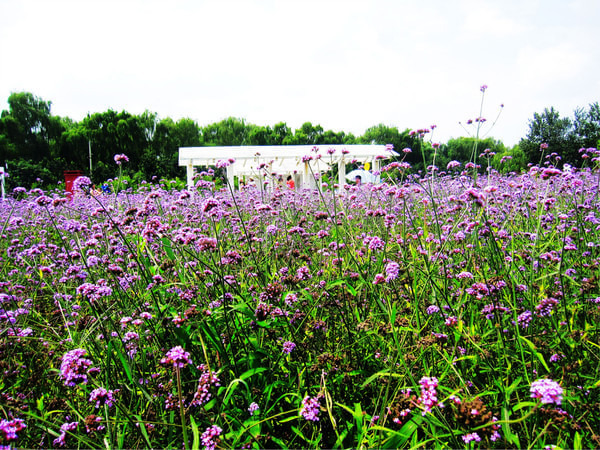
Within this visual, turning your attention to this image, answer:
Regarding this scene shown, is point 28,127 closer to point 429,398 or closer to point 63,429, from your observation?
point 63,429

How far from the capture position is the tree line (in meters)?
29.1

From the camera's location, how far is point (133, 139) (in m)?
48.8

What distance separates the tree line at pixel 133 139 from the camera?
29125mm

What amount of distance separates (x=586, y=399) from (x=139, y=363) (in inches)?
95.6

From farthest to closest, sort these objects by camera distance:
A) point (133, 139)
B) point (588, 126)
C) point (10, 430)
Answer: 1. point (133, 139)
2. point (588, 126)
3. point (10, 430)

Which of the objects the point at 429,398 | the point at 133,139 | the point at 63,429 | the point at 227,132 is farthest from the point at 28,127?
the point at 429,398

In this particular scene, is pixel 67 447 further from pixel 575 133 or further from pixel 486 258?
pixel 575 133

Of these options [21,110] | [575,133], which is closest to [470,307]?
[575,133]

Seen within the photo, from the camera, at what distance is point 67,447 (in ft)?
5.57

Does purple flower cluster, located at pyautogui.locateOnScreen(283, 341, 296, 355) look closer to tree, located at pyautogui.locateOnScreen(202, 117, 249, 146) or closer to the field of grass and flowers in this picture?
the field of grass and flowers

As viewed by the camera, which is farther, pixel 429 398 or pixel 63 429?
pixel 63 429

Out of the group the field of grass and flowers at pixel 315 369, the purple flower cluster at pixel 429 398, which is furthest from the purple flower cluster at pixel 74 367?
the purple flower cluster at pixel 429 398

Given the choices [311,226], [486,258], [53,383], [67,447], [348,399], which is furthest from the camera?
[311,226]

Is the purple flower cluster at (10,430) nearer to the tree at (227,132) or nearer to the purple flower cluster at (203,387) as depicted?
the purple flower cluster at (203,387)
